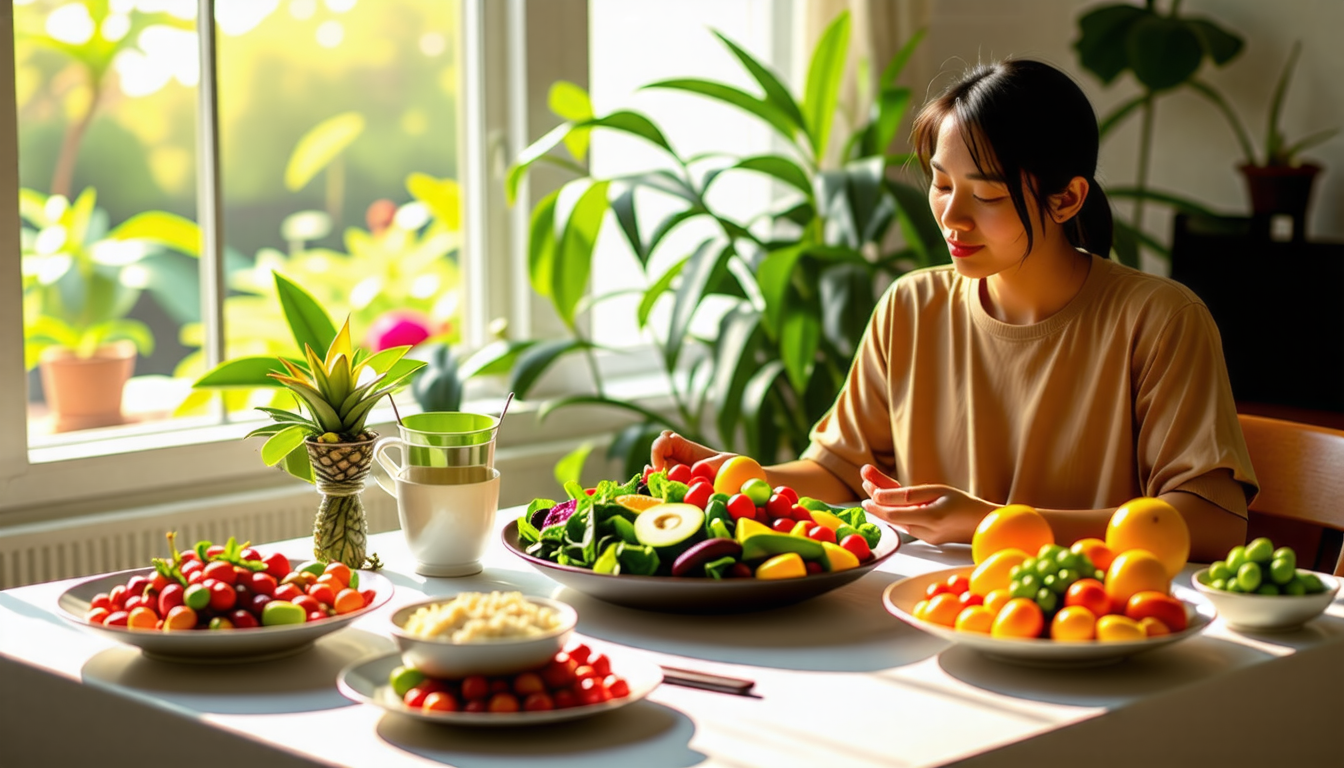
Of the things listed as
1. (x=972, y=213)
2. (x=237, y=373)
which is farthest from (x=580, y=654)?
(x=237, y=373)

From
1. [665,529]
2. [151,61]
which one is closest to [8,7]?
[151,61]

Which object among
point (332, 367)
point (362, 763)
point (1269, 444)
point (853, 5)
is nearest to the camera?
point (362, 763)

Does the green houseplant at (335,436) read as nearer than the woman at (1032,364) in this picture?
Yes

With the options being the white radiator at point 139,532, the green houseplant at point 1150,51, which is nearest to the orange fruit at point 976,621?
the white radiator at point 139,532

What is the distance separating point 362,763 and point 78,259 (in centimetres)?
211

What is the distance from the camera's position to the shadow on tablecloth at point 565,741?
0.98 m

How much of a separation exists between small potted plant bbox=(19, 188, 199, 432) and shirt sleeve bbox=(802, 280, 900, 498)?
5.06 feet

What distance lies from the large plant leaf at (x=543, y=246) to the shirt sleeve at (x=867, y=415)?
955 mm

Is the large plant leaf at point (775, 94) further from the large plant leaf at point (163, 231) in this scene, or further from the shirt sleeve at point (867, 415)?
the large plant leaf at point (163, 231)

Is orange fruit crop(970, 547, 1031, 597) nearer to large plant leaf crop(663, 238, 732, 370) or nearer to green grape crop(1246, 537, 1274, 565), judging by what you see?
green grape crop(1246, 537, 1274, 565)

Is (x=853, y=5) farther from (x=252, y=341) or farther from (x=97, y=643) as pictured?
(x=97, y=643)

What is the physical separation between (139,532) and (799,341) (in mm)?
1282

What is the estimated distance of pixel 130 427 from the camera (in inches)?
110

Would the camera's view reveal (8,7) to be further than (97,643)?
Yes
